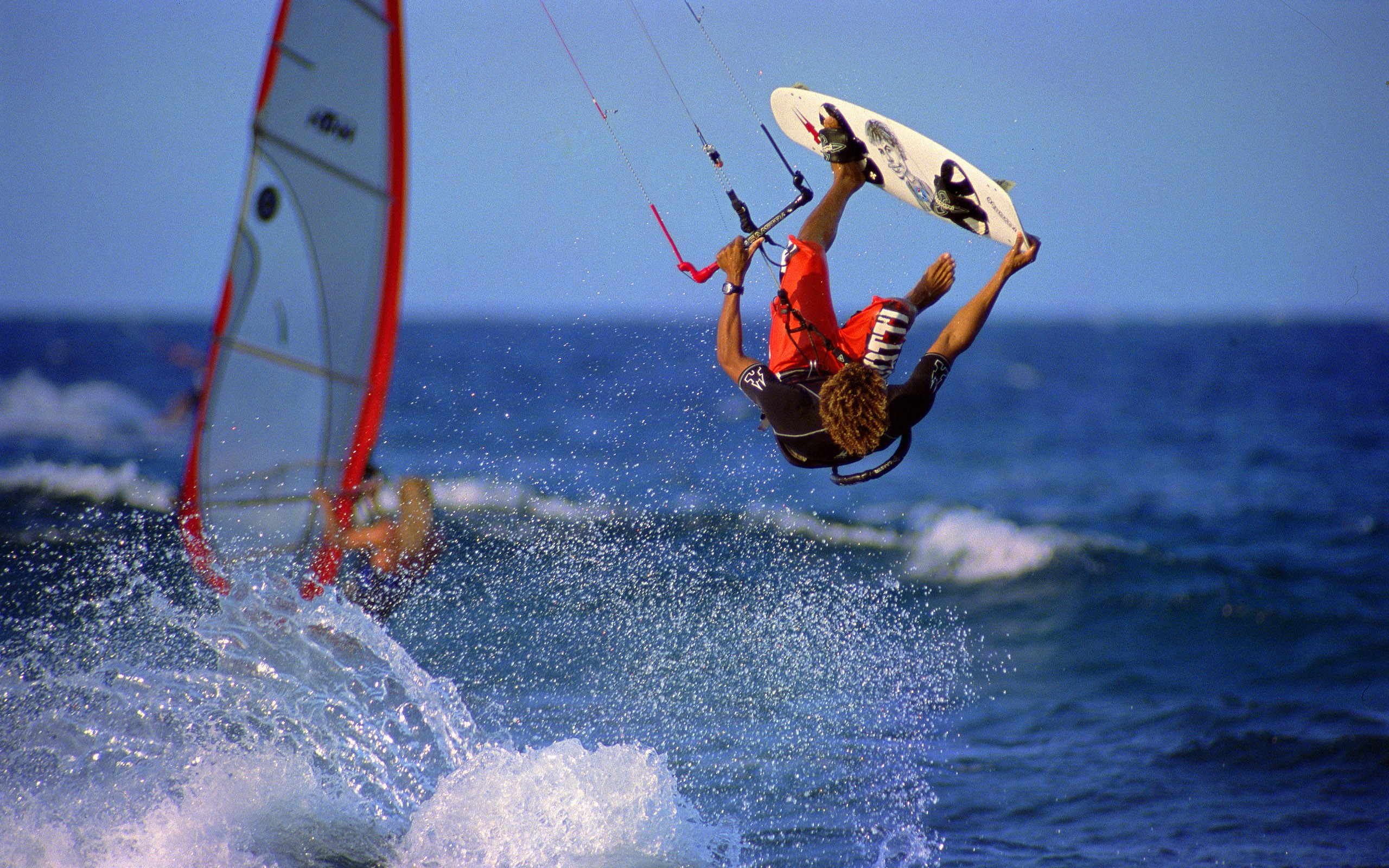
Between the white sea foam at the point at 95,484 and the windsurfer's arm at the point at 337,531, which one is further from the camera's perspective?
the white sea foam at the point at 95,484

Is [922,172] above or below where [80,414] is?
above

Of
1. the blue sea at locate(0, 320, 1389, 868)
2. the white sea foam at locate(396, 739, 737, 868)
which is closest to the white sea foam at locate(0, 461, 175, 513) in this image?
the blue sea at locate(0, 320, 1389, 868)

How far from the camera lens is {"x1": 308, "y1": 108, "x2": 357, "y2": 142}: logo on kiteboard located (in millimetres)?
4363

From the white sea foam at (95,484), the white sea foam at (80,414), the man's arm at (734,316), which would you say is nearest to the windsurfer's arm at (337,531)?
the man's arm at (734,316)

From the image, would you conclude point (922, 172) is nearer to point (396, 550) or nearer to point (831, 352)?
point (831, 352)

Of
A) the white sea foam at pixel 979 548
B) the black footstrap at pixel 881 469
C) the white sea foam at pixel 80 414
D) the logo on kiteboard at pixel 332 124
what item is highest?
the logo on kiteboard at pixel 332 124

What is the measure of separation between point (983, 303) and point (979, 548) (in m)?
8.14

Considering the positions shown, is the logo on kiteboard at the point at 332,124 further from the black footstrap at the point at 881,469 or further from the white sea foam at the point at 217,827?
the white sea foam at the point at 217,827

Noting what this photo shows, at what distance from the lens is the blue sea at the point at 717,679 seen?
452cm

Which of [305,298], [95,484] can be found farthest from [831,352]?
[95,484]

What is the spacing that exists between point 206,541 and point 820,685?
3709 mm

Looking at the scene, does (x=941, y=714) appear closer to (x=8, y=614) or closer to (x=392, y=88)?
(x=392, y=88)

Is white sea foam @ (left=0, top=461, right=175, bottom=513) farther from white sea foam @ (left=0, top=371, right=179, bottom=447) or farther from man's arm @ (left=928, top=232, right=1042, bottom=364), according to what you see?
man's arm @ (left=928, top=232, right=1042, bottom=364)

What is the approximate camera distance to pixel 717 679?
260 inches
